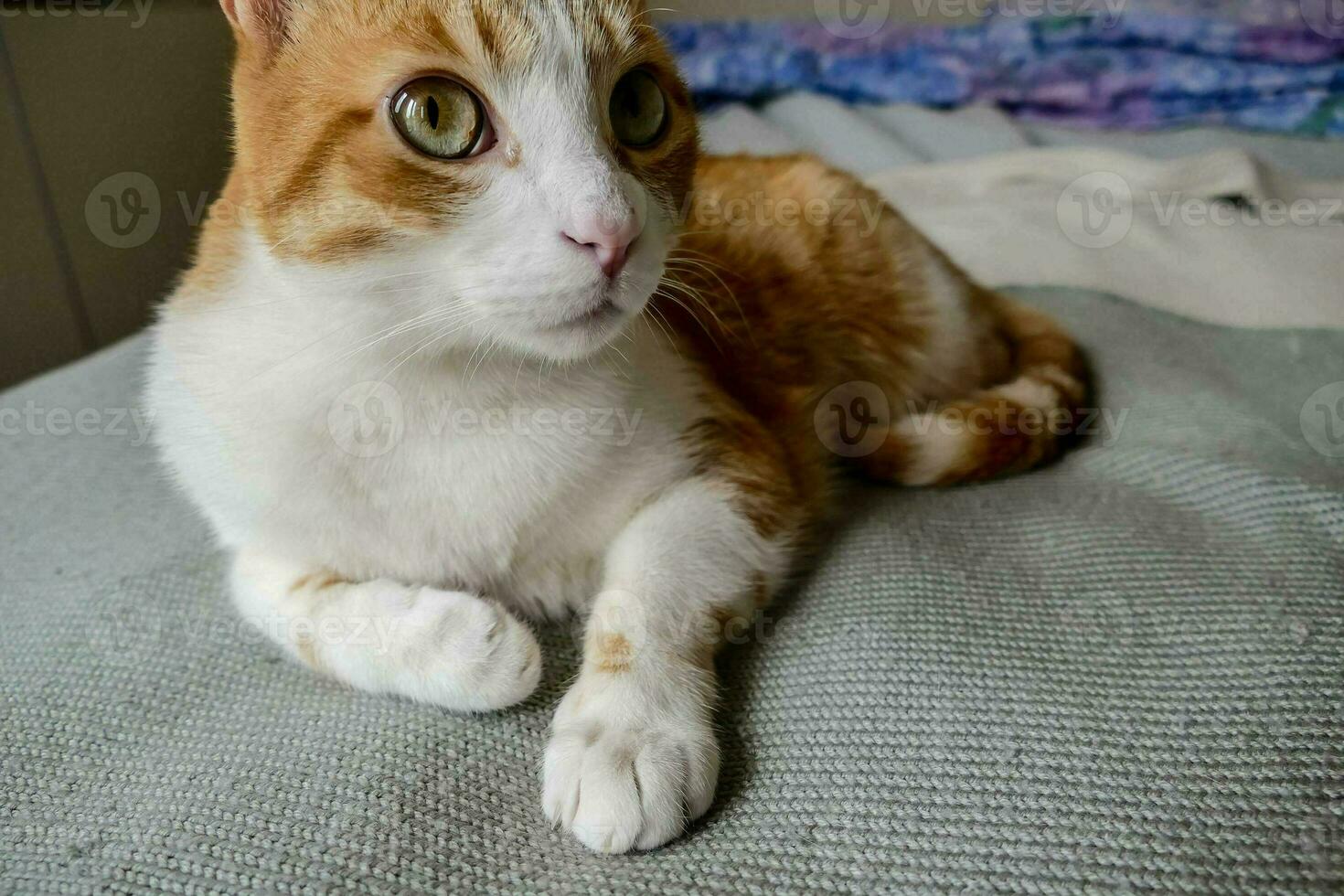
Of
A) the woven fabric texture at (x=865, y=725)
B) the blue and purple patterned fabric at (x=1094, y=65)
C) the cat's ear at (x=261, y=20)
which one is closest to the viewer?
the woven fabric texture at (x=865, y=725)

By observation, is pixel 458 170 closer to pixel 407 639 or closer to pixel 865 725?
pixel 407 639

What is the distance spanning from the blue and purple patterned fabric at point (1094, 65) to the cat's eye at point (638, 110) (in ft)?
5.39

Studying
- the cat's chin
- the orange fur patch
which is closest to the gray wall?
the cat's chin

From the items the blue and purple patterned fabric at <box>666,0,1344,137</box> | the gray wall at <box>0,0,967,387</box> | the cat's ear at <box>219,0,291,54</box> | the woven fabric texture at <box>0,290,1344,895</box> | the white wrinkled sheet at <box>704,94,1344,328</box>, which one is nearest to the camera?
the woven fabric texture at <box>0,290,1344,895</box>

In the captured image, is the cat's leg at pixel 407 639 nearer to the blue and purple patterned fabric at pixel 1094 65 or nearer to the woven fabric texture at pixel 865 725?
the woven fabric texture at pixel 865 725

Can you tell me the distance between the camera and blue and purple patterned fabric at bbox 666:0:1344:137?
2.24m

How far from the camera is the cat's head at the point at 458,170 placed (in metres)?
0.73

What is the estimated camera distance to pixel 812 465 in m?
1.22

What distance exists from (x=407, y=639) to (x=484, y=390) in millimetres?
247

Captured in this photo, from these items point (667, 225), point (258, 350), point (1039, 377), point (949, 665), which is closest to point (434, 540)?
point (258, 350)

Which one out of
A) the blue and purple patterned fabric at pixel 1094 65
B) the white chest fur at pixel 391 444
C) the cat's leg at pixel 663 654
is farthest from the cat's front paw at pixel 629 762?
the blue and purple patterned fabric at pixel 1094 65

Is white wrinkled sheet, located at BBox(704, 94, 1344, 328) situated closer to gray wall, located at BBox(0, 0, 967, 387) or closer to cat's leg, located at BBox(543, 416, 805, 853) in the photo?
cat's leg, located at BBox(543, 416, 805, 853)

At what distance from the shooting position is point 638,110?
91 cm

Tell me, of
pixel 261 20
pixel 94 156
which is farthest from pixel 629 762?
A: pixel 94 156
